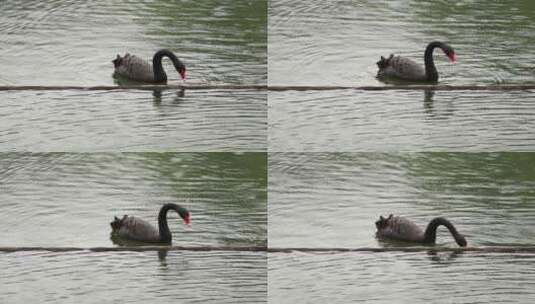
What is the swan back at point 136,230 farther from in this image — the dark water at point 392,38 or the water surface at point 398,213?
the dark water at point 392,38

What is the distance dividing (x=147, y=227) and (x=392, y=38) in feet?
5.81

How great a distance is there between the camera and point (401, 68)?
8.34 meters

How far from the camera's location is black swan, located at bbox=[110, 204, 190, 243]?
24.6ft

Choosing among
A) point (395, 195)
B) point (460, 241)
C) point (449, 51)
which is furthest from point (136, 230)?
point (449, 51)

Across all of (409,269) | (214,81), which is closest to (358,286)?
(409,269)

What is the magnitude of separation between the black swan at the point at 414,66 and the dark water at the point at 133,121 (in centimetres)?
55

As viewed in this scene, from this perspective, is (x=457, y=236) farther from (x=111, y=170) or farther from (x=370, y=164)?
(x=111, y=170)

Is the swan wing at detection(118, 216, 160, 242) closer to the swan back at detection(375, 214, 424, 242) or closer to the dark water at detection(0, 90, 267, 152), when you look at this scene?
the dark water at detection(0, 90, 267, 152)

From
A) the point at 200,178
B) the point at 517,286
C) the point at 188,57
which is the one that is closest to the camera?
the point at 517,286

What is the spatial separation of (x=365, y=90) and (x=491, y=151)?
0.65 m

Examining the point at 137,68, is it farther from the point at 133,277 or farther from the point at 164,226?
the point at 133,277

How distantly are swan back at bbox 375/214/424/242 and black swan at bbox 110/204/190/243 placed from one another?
734mm

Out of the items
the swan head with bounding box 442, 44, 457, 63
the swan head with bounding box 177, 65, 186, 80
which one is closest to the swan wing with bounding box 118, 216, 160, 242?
the swan head with bounding box 177, 65, 186, 80

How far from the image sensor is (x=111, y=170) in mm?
7980
